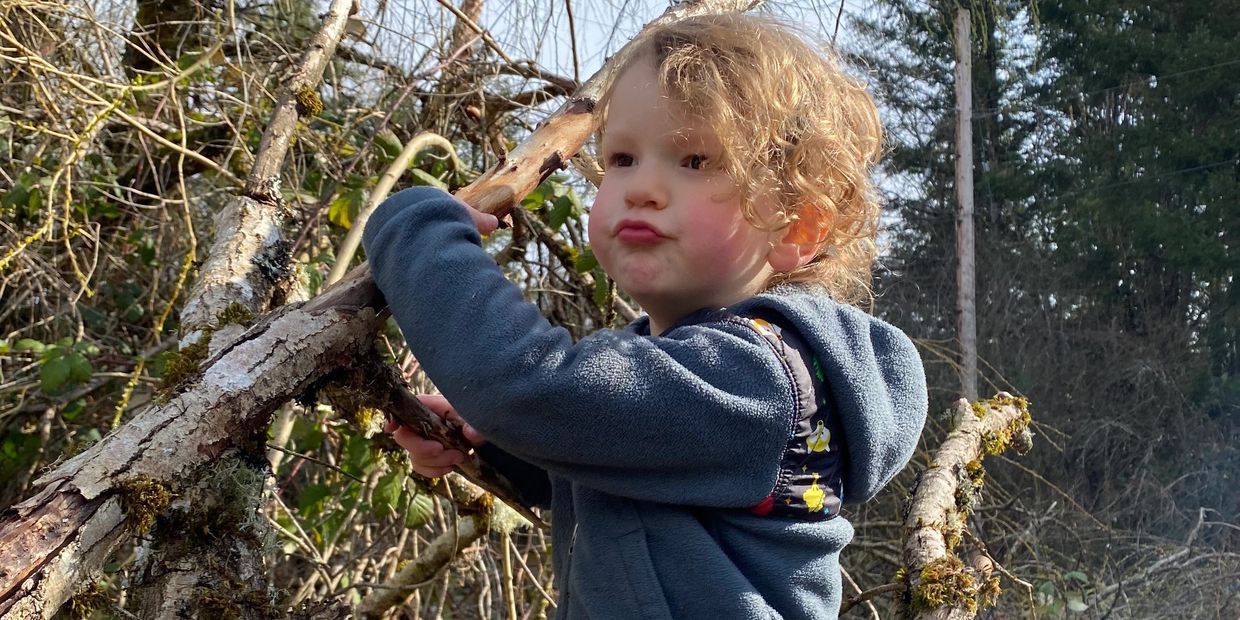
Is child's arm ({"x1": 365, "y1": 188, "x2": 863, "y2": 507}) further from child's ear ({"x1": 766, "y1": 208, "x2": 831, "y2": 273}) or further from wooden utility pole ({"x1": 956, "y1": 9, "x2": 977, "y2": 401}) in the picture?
wooden utility pole ({"x1": 956, "y1": 9, "x2": 977, "y2": 401})

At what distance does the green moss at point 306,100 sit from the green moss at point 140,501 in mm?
Answer: 809

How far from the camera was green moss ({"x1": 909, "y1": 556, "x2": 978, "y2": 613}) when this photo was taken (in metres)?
1.46

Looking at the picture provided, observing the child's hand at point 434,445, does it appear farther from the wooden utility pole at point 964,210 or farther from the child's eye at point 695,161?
the wooden utility pole at point 964,210

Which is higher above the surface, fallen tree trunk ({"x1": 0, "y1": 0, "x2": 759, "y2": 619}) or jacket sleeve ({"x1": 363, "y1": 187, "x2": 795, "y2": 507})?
jacket sleeve ({"x1": 363, "y1": 187, "x2": 795, "y2": 507})

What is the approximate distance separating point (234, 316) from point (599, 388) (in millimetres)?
445

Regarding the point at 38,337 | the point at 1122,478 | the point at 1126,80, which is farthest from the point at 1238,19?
Answer: the point at 38,337

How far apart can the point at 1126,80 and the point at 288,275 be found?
1019cm

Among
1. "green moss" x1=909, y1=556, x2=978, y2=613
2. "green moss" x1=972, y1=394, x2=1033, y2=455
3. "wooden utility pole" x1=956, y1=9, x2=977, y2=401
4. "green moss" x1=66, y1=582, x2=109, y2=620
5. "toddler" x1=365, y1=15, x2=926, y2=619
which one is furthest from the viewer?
"wooden utility pole" x1=956, y1=9, x2=977, y2=401

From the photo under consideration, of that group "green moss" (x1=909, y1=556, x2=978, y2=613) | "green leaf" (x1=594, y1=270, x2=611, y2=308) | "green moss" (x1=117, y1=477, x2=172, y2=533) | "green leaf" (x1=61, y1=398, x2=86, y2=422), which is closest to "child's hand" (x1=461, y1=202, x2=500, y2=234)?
"green moss" (x1=117, y1=477, x2=172, y2=533)

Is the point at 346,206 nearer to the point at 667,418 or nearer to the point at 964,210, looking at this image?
the point at 667,418

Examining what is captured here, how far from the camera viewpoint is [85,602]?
33.7 inches

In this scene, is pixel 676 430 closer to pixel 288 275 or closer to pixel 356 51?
pixel 288 275

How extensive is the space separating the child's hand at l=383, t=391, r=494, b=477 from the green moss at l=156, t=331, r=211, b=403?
0.25 m

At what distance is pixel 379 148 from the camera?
2.38 m
